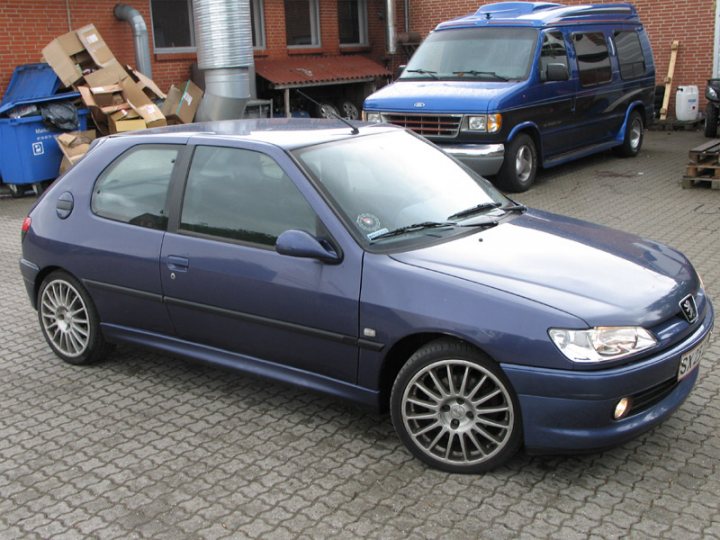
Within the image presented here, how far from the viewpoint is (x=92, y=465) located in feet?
13.6

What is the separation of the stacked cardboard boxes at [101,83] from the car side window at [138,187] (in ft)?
25.2

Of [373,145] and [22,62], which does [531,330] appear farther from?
[22,62]

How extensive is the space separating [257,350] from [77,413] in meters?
1.19

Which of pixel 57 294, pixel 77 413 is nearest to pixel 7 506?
pixel 77 413

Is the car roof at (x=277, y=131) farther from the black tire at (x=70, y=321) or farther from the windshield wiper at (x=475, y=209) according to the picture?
the black tire at (x=70, y=321)

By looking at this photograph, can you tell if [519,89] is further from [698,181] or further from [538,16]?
[698,181]

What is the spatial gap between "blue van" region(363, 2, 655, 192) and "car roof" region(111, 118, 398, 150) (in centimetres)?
572

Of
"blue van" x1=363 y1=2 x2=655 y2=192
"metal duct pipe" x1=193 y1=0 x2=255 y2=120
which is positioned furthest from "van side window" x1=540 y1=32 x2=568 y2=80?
"metal duct pipe" x1=193 y1=0 x2=255 y2=120

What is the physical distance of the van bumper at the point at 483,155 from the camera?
10.7 metres

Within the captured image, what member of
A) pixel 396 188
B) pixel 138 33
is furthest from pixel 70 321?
pixel 138 33

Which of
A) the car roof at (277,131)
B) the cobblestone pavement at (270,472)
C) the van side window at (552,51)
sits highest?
the van side window at (552,51)

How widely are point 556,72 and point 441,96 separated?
5.49 ft

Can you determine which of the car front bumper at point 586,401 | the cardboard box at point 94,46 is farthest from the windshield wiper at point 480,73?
the car front bumper at point 586,401

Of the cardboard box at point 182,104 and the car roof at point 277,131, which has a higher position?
the car roof at point 277,131
